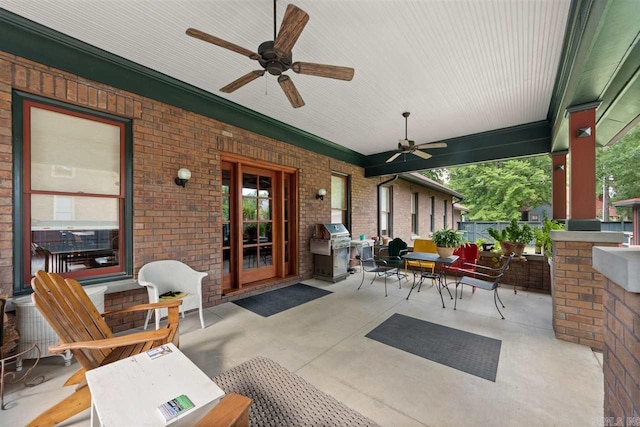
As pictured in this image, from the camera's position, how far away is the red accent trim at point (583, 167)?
2852mm

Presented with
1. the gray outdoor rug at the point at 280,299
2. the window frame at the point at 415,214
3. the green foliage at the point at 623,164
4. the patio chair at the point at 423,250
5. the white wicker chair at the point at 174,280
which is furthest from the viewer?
the green foliage at the point at 623,164

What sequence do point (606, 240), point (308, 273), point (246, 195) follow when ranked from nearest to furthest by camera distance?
point (606, 240) → point (246, 195) → point (308, 273)

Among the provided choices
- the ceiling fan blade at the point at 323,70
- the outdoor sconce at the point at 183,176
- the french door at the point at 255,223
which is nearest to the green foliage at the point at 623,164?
the french door at the point at 255,223

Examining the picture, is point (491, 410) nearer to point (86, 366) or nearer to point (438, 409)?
point (438, 409)

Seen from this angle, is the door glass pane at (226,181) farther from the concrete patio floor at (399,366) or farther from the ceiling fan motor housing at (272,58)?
the ceiling fan motor housing at (272,58)

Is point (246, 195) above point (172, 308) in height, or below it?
above

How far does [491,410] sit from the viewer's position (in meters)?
1.87

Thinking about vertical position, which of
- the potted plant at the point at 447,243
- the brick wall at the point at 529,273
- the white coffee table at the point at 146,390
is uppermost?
the potted plant at the point at 447,243

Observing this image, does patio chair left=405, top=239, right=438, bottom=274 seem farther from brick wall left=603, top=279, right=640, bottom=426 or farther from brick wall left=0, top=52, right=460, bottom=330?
brick wall left=603, top=279, right=640, bottom=426

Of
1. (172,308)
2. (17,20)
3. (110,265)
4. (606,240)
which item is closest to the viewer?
A: (172,308)

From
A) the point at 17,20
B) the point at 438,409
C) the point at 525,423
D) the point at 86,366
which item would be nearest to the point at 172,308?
the point at 86,366

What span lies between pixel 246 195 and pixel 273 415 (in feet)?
12.4

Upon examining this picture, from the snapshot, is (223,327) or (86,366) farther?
(223,327)

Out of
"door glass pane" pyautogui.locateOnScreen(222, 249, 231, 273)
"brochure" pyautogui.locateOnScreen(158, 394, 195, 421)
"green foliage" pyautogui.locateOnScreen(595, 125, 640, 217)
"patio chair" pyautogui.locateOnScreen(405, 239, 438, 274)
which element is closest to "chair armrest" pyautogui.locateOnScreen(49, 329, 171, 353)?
"brochure" pyautogui.locateOnScreen(158, 394, 195, 421)
